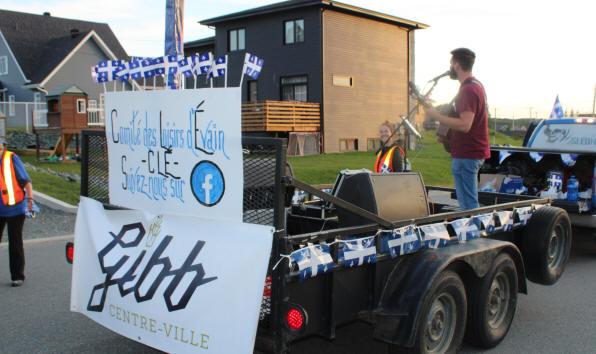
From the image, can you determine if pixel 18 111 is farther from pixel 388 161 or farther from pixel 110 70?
pixel 110 70

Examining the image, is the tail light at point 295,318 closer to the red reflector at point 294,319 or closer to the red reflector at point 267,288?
the red reflector at point 294,319

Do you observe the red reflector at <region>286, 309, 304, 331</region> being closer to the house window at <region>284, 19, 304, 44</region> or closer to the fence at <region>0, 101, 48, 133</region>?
the house window at <region>284, 19, 304, 44</region>

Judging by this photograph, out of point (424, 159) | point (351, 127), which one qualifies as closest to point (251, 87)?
point (351, 127)

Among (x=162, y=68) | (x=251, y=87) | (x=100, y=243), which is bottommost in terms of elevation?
(x=100, y=243)

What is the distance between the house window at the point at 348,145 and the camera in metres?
29.3

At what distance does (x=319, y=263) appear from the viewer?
3.45 meters

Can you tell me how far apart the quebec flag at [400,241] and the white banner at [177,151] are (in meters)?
1.08

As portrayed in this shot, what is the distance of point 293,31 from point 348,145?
6.28 m

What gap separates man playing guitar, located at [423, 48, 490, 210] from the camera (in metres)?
5.08

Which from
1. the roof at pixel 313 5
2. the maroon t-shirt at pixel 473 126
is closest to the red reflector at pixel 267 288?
the maroon t-shirt at pixel 473 126

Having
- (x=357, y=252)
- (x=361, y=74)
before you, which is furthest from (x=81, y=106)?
(x=357, y=252)

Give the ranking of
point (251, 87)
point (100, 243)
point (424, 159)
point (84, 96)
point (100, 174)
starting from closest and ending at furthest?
point (100, 243) < point (100, 174) < point (84, 96) < point (424, 159) < point (251, 87)

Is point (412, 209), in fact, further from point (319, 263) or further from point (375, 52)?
point (375, 52)

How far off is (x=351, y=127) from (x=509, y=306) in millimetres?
25018
